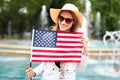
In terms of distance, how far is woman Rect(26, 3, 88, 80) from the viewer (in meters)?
3.89

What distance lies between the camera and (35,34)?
12.9ft

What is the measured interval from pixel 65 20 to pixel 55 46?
0.97 ft

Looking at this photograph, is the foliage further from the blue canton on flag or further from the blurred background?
the blue canton on flag

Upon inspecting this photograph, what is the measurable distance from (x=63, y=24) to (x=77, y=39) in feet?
0.94

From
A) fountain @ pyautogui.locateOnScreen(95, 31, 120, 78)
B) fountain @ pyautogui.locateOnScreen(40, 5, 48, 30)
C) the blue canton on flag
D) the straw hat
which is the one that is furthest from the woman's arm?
fountain @ pyautogui.locateOnScreen(40, 5, 48, 30)

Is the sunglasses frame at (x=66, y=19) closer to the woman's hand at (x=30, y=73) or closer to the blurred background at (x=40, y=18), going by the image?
the woman's hand at (x=30, y=73)

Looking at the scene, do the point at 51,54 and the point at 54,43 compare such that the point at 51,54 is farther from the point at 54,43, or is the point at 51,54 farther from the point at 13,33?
the point at 13,33

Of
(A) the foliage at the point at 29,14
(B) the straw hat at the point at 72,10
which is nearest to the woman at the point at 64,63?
(B) the straw hat at the point at 72,10

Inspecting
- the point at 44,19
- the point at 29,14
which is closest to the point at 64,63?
the point at 44,19

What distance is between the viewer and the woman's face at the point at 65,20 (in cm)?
396

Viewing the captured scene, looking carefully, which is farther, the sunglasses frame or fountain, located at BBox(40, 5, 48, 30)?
fountain, located at BBox(40, 5, 48, 30)

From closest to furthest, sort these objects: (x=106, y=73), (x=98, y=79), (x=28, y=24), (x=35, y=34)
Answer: (x=35, y=34) → (x=98, y=79) → (x=106, y=73) → (x=28, y=24)

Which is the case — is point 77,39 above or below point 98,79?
above

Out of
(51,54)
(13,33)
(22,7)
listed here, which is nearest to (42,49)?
(51,54)
